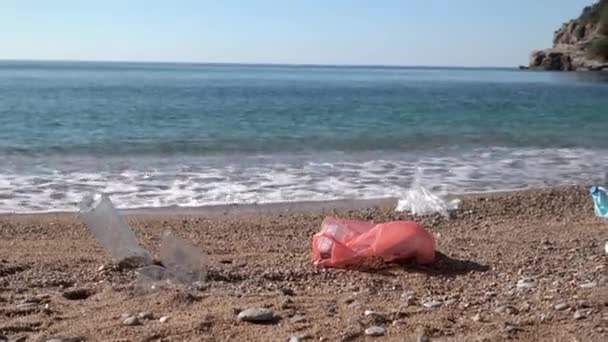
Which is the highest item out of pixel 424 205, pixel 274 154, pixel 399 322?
pixel 399 322

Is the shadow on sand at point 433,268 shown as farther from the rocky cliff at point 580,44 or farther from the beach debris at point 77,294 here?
the rocky cliff at point 580,44

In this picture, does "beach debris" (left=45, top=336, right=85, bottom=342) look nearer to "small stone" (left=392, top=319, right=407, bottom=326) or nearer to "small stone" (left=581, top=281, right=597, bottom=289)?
"small stone" (left=392, top=319, right=407, bottom=326)

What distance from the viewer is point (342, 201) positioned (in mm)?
12172

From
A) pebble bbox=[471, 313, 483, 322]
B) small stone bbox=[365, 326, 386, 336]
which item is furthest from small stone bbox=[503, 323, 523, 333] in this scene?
small stone bbox=[365, 326, 386, 336]

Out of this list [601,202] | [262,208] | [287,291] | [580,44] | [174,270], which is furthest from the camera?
[580,44]

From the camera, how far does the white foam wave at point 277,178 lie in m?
12.2

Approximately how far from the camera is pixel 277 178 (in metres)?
14.4

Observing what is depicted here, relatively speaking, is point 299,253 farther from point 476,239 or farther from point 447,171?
point 447,171

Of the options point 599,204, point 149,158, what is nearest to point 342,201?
point 599,204

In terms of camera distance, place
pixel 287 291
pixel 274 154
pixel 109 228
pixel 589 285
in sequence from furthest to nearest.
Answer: pixel 274 154, pixel 109 228, pixel 287 291, pixel 589 285

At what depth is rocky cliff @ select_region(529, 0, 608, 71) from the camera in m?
110

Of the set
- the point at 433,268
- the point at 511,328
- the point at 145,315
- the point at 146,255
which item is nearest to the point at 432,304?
the point at 511,328

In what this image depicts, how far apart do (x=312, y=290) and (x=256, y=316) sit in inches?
40.9

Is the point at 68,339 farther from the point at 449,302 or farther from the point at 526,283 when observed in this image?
the point at 526,283
